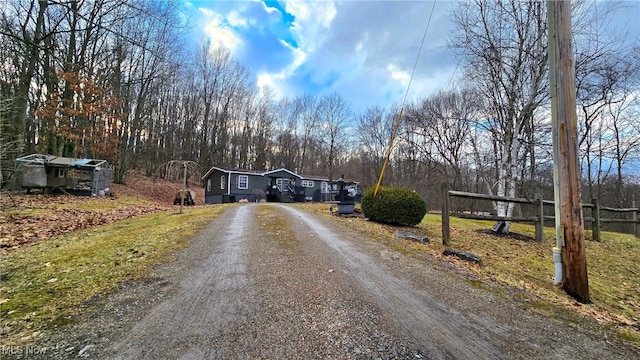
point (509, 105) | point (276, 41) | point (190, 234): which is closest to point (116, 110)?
point (276, 41)

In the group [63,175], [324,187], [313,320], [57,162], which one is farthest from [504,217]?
[324,187]

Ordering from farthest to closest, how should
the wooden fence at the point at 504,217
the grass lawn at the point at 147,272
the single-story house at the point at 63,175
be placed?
1. the single-story house at the point at 63,175
2. the wooden fence at the point at 504,217
3. the grass lawn at the point at 147,272

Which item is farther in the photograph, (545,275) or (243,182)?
(243,182)

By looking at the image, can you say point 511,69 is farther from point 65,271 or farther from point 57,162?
point 57,162

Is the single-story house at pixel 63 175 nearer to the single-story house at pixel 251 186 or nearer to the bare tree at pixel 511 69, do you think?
the single-story house at pixel 251 186

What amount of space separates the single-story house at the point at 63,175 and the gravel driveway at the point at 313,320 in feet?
50.8

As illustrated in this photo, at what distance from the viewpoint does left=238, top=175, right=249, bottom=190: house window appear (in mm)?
24500

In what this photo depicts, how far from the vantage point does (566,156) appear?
347 centimetres

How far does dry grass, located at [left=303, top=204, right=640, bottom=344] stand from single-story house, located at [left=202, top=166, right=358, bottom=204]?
19.5 metres

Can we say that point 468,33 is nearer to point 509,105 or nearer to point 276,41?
point 509,105

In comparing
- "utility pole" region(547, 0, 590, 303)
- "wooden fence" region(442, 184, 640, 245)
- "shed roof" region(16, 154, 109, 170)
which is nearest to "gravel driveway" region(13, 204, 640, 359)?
"utility pole" region(547, 0, 590, 303)

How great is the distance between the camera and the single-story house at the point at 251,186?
24000mm

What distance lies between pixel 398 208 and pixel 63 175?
60.7 feet

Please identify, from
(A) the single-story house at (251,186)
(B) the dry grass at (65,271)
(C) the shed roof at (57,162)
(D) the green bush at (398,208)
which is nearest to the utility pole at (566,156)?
(D) the green bush at (398,208)
